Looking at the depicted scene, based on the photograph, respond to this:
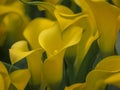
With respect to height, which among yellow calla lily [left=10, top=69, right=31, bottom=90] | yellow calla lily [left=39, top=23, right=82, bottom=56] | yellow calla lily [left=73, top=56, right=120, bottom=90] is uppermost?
yellow calla lily [left=39, top=23, right=82, bottom=56]

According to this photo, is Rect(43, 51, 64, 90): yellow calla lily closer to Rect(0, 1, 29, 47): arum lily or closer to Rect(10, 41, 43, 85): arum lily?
Rect(10, 41, 43, 85): arum lily

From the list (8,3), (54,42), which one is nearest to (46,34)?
(54,42)

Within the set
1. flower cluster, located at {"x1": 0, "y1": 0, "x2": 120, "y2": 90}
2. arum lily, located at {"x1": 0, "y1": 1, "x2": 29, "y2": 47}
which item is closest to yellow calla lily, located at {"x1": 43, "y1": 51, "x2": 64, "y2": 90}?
flower cluster, located at {"x1": 0, "y1": 0, "x2": 120, "y2": 90}

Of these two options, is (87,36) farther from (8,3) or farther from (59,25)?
(8,3)

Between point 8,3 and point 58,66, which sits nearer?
point 58,66

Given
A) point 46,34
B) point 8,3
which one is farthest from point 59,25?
point 8,3

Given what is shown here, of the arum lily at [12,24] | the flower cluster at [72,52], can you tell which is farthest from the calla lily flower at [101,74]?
the arum lily at [12,24]

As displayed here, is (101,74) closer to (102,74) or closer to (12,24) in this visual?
(102,74)
